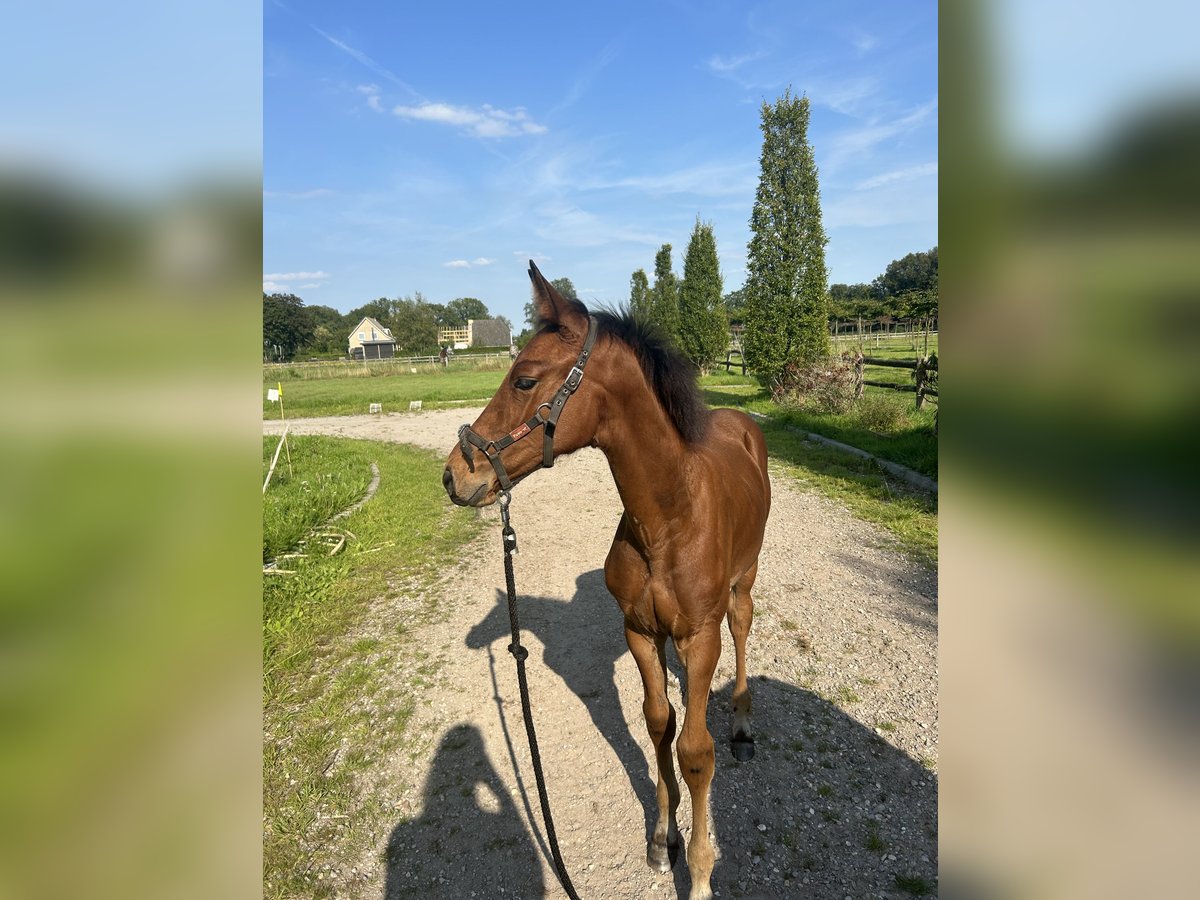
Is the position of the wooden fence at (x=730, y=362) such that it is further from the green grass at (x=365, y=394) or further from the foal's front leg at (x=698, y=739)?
the foal's front leg at (x=698, y=739)

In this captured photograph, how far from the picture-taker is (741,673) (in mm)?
3742

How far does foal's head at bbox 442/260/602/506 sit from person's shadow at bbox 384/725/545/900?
2.01m

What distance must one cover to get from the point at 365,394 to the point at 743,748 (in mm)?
30119

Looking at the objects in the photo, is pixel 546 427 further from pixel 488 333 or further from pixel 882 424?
pixel 488 333

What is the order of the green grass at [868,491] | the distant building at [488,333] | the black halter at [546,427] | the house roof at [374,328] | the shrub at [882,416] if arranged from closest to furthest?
the black halter at [546,427]
the green grass at [868,491]
the shrub at [882,416]
the house roof at [374,328]
the distant building at [488,333]

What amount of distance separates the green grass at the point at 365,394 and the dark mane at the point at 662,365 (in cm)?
1610

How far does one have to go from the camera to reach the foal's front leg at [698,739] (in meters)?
2.62

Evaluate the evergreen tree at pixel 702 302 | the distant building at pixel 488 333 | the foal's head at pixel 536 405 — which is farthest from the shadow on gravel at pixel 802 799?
the distant building at pixel 488 333

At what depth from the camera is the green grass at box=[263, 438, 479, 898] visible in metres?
3.09

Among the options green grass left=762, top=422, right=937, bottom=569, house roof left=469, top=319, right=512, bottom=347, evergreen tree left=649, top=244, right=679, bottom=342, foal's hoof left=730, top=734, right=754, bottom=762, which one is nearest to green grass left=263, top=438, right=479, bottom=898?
foal's hoof left=730, top=734, right=754, bottom=762

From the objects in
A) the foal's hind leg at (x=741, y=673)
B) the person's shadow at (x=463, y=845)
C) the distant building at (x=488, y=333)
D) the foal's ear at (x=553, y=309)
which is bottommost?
the person's shadow at (x=463, y=845)
